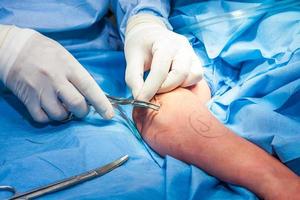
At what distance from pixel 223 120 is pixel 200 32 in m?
0.43

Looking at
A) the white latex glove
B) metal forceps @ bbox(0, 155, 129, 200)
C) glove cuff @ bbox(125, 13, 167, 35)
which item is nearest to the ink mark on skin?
the white latex glove

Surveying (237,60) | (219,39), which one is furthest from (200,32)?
(237,60)

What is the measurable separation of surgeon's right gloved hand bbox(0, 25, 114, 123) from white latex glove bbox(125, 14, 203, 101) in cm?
13

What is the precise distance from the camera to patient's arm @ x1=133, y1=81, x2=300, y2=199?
33.8 inches

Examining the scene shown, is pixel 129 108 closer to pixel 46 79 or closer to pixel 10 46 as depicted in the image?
pixel 46 79

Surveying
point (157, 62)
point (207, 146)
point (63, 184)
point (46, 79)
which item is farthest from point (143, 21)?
point (63, 184)

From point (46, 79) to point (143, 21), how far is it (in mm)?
533

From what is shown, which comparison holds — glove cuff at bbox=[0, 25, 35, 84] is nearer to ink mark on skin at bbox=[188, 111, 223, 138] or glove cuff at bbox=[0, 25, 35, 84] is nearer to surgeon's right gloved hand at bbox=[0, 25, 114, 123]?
surgeon's right gloved hand at bbox=[0, 25, 114, 123]

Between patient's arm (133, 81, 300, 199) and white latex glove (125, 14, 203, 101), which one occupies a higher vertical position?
white latex glove (125, 14, 203, 101)

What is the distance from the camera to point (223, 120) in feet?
3.70

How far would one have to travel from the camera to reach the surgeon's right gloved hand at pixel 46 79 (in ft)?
3.51

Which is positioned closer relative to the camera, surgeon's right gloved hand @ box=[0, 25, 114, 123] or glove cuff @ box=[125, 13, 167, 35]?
surgeon's right gloved hand @ box=[0, 25, 114, 123]

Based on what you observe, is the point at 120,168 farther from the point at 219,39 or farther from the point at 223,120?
the point at 219,39

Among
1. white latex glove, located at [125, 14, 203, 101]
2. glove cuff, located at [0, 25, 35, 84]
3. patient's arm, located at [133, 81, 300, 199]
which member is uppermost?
glove cuff, located at [0, 25, 35, 84]
